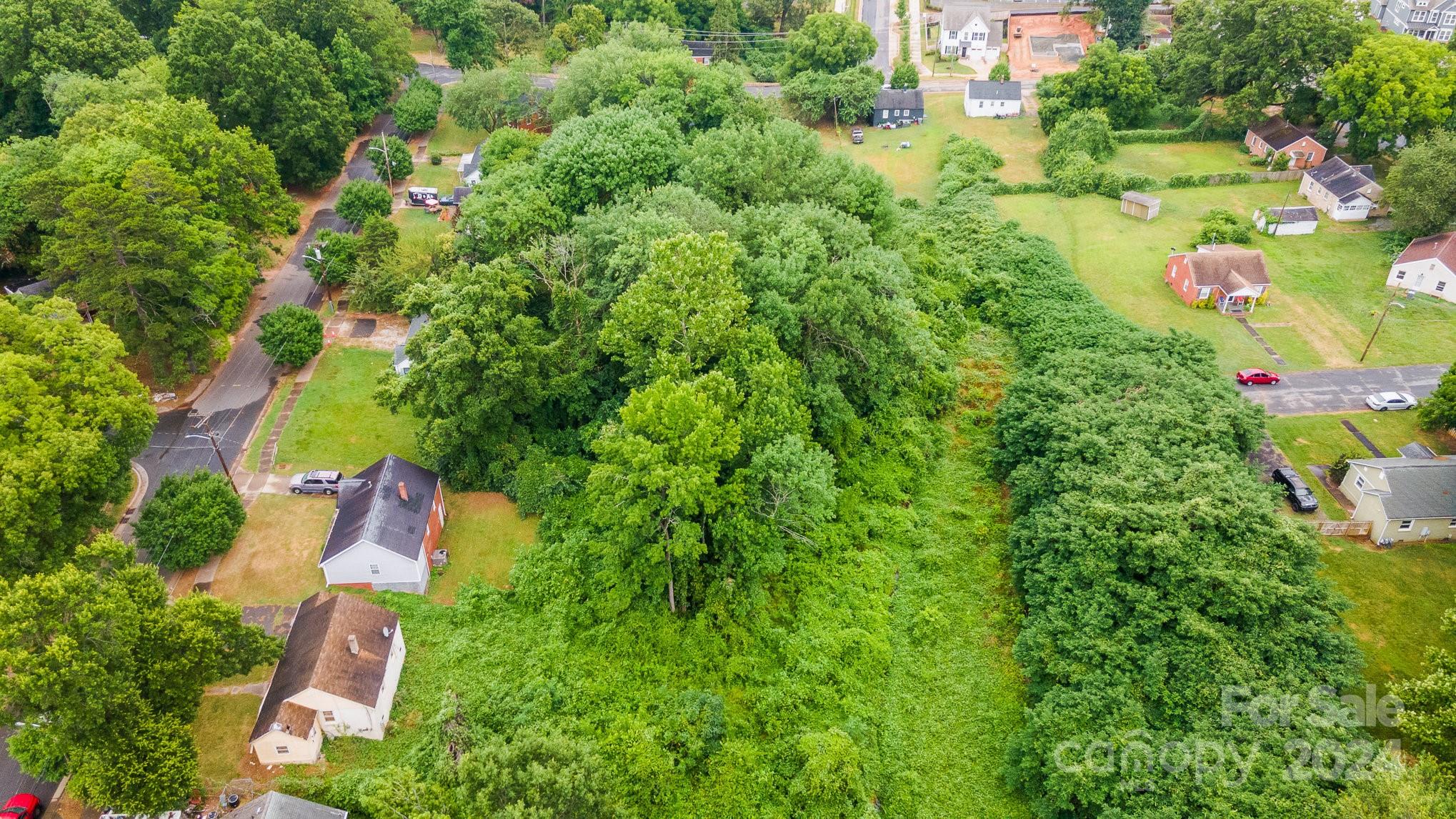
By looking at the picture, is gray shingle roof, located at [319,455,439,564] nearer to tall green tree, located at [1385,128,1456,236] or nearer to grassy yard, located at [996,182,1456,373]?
grassy yard, located at [996,182,1456,373]

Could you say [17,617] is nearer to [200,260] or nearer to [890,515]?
[200,260]

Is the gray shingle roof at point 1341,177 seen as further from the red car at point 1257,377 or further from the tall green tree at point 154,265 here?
the tall green tree at point 154,265

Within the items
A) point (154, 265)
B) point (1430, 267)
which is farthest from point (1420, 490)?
point (154, 265)

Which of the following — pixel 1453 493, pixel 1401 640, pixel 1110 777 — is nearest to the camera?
pixel 1110 777

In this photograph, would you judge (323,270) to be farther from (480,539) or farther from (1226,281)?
(1226,281)

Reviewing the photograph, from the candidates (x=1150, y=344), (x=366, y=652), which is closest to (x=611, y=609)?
(x=366, y=652)
